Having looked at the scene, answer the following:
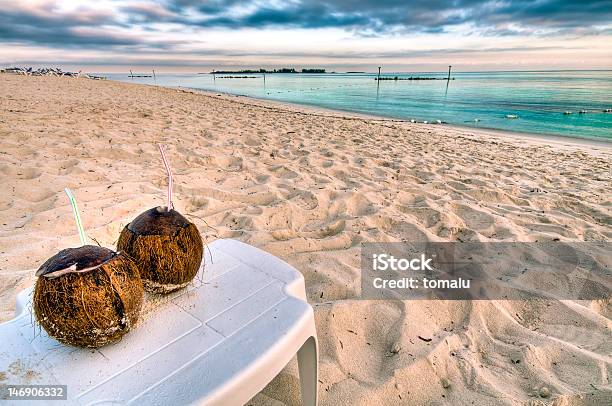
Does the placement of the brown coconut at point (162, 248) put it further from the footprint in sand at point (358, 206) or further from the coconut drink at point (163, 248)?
the footprint in sand at point (358, 206)

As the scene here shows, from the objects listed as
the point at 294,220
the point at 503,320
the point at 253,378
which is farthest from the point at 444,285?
the point at 253,378

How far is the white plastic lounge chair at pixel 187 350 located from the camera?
0.86 meters

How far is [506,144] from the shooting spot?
25.6 ft

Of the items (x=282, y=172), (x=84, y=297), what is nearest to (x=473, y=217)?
(x=282, y=172)

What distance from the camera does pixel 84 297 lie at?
893mm

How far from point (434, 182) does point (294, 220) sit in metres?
2.04

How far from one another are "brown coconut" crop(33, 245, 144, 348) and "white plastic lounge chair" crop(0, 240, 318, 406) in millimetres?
76

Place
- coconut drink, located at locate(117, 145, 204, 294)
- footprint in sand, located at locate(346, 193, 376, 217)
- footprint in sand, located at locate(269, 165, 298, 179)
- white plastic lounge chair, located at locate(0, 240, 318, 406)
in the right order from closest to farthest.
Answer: white plastic lounge chair, located at locate(0, 240, 318, 406) → coconut drink, located at locate(117, 145, 204, 294) → footprint in sand, located at locate(346, 193, 376, 217) → footprint in sand, located at locate(269, 165, 298, 179)

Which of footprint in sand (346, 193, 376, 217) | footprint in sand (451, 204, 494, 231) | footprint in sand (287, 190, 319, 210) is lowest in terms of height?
footprint in sand (451, 204, 494, 231)

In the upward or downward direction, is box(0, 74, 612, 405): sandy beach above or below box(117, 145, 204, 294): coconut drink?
below

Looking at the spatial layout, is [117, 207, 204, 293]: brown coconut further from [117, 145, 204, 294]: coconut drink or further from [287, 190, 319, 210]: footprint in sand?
[287, 190, 319, 210]: footprint in sand

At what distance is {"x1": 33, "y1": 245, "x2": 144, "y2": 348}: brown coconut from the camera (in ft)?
2.91

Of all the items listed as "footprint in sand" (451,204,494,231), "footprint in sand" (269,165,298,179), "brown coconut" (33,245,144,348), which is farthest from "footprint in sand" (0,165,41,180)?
"footprint in sand" (451,204,494,231)

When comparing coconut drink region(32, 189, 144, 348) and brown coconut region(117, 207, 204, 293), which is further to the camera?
brown coconut region(117, 207, 204, 293)
